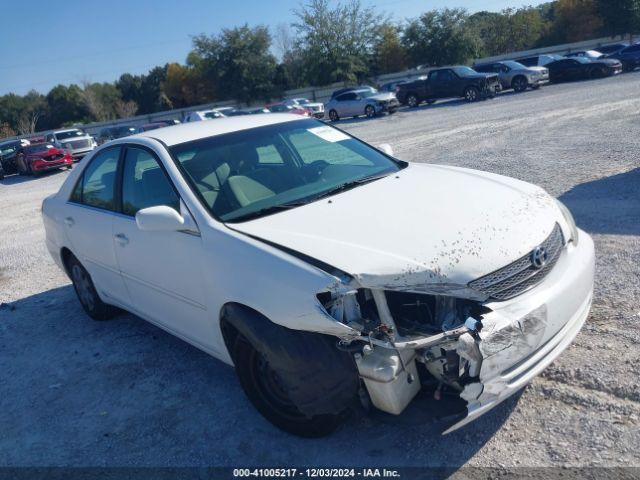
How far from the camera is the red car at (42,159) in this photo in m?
22.8

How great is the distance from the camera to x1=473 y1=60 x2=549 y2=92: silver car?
28.6 meters

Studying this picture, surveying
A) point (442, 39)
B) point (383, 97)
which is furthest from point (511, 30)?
point (383, 97)

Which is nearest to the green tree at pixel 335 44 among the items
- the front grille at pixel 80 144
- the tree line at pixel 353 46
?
the tree line at pixel 353 46

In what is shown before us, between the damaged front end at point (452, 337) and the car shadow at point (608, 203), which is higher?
the damaged front end at point (452, 337)

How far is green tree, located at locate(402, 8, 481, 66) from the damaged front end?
4572 centimetres

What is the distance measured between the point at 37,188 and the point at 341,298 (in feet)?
62.9

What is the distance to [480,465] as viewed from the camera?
9.15 ft

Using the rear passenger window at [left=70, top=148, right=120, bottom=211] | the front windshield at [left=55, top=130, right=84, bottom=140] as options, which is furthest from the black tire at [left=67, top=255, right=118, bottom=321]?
the front windshield at [left=55, top=130, right=84, bottom=140]

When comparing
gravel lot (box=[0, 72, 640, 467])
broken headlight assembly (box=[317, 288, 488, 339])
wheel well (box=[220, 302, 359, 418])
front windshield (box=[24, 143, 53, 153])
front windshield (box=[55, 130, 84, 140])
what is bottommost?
gravel lot (box=[0, 72, 640, 467])

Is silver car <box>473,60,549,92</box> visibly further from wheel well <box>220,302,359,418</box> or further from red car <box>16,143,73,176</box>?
wheel well <box>220,302,359,418</box>

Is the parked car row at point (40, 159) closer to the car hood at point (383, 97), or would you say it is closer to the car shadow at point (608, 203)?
the car hood at point (383, 97)

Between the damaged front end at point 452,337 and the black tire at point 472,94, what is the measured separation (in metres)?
26.3

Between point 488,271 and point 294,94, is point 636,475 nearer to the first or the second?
point 488,271

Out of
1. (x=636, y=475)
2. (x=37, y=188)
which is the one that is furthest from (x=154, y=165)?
(x=37, y=188)
